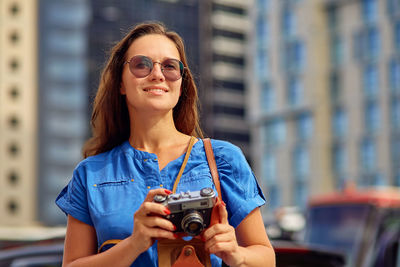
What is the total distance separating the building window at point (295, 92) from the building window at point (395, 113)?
35.4ft

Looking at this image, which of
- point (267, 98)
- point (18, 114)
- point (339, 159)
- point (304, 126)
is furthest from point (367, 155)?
point (18, 114)

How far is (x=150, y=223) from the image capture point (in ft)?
8.26

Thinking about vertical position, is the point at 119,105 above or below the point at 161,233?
above

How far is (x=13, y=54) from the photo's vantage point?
9594 cm

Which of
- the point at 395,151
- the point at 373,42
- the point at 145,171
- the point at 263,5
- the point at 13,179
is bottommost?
the point at 13,179

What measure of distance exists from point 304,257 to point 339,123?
63827 mm

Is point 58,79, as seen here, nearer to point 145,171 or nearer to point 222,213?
point 145,171

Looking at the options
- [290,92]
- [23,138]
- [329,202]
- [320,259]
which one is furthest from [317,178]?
[320,259]

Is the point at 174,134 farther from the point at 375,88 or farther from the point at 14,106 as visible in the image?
the point at 14,106

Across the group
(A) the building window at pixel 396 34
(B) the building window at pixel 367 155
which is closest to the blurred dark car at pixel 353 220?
(B) the building window at pixel 367 155

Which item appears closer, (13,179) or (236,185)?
(236,185)

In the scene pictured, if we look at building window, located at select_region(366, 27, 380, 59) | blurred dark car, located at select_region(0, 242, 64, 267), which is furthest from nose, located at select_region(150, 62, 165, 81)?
building window, located at select_region(366, 27, 380, 59)

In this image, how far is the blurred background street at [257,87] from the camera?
212 ft

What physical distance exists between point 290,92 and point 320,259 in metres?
68.1
